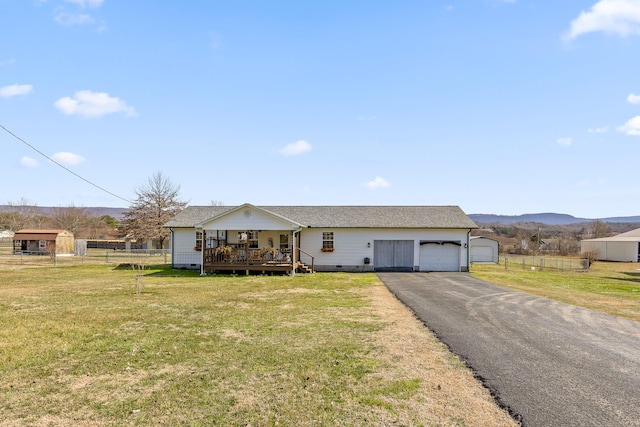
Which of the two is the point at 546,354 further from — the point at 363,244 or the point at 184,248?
the point at 184,248

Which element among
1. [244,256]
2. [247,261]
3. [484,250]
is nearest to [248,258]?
[247,261]

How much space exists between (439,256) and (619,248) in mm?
30794

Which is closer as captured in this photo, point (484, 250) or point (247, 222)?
point (247, 222)

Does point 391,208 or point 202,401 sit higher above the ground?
point 391,208

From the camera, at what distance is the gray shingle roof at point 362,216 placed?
961 inches

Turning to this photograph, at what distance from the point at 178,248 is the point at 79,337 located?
1730cm

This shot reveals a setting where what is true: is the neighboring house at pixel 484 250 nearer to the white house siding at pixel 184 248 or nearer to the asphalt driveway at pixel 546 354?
the asphalt driveway at pixel 546 354

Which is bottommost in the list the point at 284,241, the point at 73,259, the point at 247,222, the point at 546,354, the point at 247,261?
the point at 73,259

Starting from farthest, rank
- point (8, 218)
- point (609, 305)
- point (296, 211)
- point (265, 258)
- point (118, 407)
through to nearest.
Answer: point (8, 218) → point (296, 211) → point (265, 258) → point (609, 305) → point (118, 407)

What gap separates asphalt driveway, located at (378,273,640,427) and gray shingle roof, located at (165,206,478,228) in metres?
11.5

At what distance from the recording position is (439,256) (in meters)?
24.5

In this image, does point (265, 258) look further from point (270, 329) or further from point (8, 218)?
point (8, 218)

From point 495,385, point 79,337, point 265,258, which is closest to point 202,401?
point 495,385

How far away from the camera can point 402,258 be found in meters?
24.4
